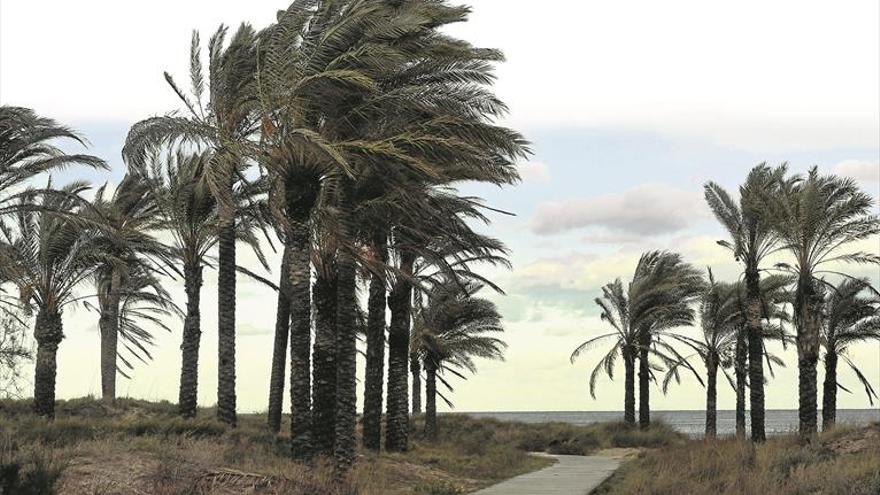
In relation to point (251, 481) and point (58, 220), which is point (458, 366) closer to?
point (58, 220)

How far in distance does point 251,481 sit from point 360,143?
6.78 metres

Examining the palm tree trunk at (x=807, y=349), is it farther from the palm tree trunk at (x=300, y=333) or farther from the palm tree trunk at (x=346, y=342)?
the palm tree trunk at (x=300, y=333)

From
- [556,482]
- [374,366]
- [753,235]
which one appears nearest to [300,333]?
[556,482]

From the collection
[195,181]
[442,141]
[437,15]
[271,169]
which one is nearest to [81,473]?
[271,169]

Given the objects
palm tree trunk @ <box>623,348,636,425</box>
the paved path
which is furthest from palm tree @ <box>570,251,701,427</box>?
the paved path

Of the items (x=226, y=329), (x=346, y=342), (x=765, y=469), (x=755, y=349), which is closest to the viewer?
(x=765, y=469)

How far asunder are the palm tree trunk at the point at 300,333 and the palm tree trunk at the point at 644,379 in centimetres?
2724

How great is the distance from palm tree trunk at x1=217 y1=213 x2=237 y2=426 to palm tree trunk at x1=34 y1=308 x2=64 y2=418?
5713mm

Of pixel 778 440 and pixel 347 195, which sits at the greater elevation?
pixel 347 195

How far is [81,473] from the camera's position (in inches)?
615

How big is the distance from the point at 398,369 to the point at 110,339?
1510 centimetres

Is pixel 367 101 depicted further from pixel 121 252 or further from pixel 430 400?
pixel 430 400

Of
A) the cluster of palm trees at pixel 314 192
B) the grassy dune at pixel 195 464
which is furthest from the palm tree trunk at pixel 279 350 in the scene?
the grassy dune at pixel 195 464

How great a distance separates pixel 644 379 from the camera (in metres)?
47.7
